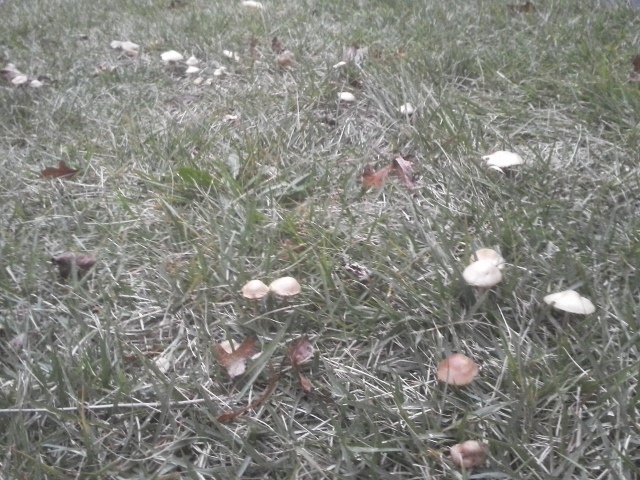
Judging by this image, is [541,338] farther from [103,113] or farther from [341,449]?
[103,113]

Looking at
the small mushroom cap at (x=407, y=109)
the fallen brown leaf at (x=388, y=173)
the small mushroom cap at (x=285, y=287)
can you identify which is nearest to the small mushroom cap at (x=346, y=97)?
the small mushroom cap at (x=407, y=109)

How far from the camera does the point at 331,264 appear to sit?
171 centimetres

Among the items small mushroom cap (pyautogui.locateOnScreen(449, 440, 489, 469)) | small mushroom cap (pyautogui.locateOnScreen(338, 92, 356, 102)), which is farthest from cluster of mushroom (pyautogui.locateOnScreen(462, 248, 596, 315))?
small mushroom cap (pyautogui.locateOnScreen(338, 92, 356, 102))

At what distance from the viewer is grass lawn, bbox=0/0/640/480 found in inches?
50.7

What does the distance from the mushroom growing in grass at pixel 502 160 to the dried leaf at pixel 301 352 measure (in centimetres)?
90

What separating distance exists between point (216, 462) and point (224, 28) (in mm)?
3113

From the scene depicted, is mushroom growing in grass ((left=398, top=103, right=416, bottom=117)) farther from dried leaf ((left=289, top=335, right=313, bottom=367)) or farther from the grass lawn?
dried leaf ((left=289, top=335, right=313, bottom=367))

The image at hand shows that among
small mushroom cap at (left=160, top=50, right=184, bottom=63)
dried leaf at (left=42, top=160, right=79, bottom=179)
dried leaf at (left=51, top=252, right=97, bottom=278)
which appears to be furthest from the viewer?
small mushroom cap at (left=160, top=50, right=184, bottom=63)

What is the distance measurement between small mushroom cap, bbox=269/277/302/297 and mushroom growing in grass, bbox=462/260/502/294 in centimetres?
43

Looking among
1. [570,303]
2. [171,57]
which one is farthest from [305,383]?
[171,57]

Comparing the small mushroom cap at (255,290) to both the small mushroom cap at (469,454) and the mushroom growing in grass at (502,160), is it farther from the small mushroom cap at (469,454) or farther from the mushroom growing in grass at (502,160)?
the mushroom growing in grass at (502,160)

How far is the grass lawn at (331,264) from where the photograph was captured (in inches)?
50.7

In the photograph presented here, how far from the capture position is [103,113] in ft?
9.05

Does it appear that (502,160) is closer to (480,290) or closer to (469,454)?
(480,290)
